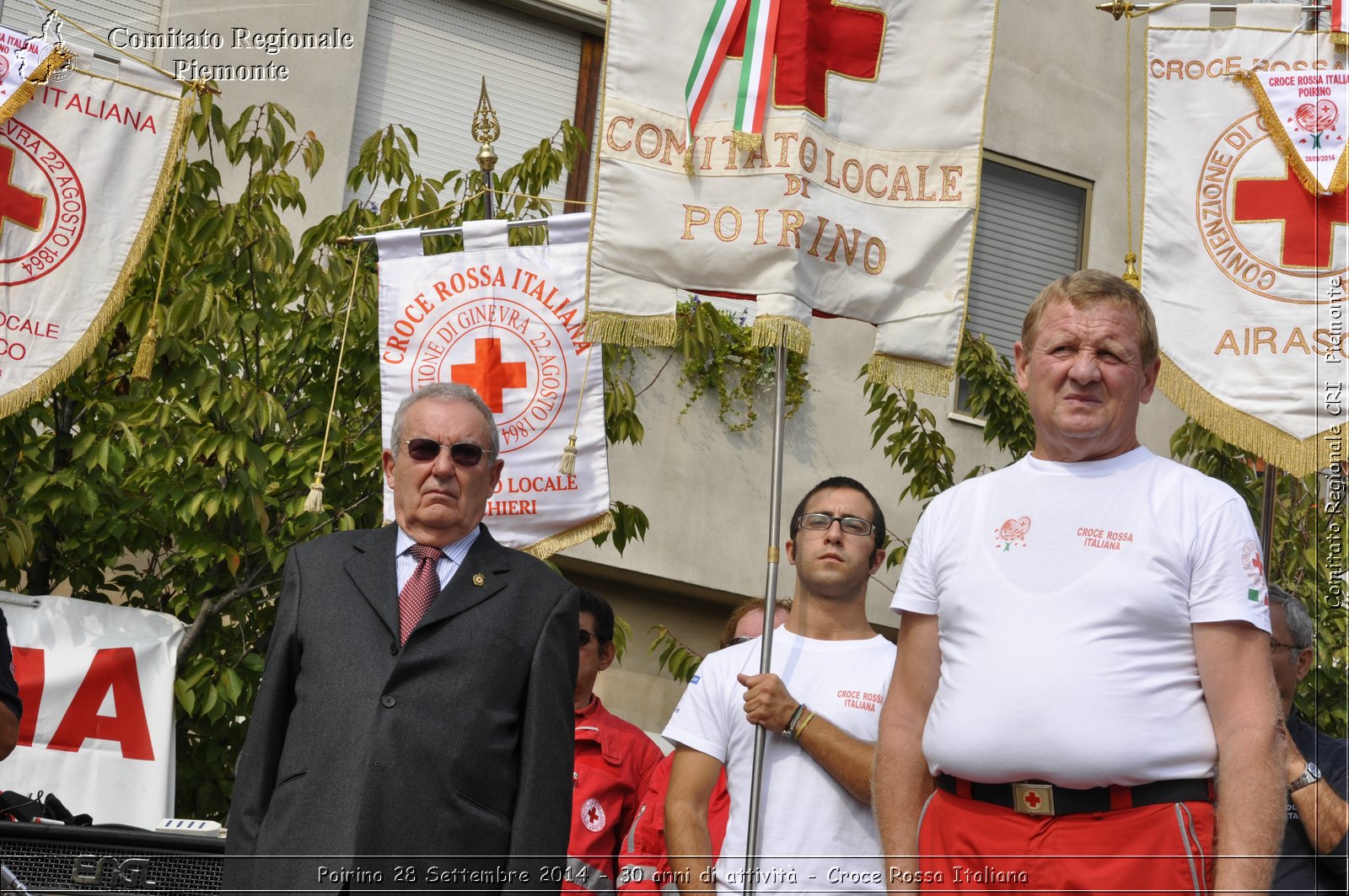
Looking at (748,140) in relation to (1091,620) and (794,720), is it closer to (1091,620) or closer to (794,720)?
(794,720)

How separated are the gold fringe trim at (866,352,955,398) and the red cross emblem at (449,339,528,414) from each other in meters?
2.42

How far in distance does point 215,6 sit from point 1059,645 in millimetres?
8818

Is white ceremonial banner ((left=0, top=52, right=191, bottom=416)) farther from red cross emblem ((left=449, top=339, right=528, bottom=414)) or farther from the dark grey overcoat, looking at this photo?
the dark grey overcoat

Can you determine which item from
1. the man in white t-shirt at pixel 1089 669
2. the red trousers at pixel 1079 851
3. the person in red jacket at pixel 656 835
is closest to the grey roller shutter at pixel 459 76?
the person in red jacket at pixel 656 835

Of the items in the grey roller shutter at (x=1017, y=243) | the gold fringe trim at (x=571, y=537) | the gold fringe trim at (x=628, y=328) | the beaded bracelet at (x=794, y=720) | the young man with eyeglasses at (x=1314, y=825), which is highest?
the grey roller shutter at (x=1017, y=243)

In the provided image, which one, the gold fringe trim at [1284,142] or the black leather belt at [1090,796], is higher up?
the gold fringe trim at [1284,142]

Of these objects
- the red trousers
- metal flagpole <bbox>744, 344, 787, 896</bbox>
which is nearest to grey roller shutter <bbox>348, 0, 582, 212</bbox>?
metal flagpole <bbox>744, 344, 787, 896</bbox>

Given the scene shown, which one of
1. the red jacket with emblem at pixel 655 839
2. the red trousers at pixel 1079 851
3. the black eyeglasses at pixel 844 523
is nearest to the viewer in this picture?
the red trousers at pixel 1079 851

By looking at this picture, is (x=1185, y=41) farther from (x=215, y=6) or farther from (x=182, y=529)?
(x=215, y=6)

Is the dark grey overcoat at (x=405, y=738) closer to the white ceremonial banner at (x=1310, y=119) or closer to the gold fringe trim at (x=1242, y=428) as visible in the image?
the gold fringe trim at (x=1242, y=428)

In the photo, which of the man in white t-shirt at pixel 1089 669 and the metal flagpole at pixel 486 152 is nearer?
the man in white t-shirt at pixel 1089 669

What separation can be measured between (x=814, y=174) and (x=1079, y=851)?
2.72 metres

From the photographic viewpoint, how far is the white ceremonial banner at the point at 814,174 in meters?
5.47

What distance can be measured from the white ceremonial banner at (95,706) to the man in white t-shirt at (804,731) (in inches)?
115
